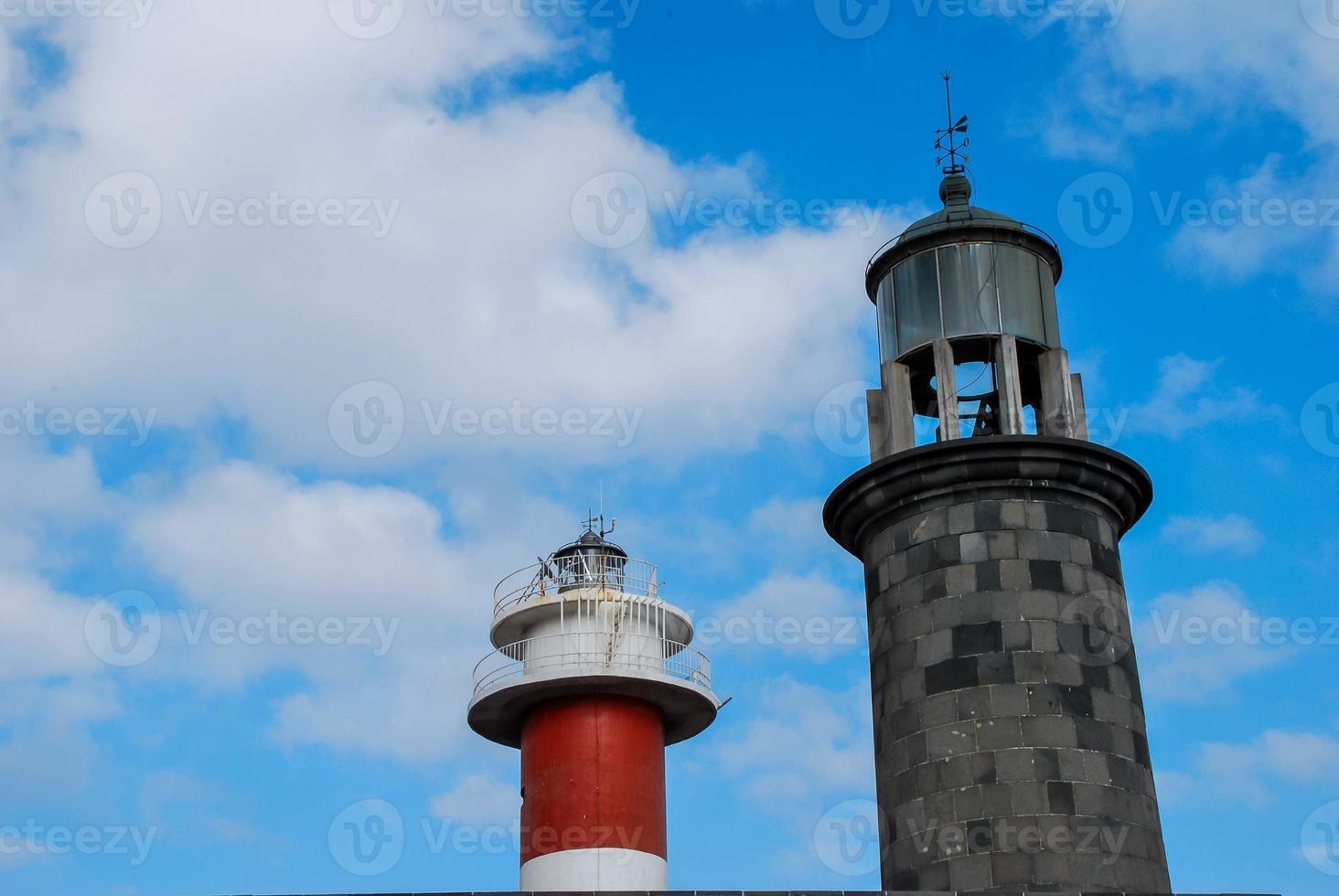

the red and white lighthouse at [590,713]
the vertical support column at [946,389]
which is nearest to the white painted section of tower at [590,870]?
the red and white lighthouse at [590,713]

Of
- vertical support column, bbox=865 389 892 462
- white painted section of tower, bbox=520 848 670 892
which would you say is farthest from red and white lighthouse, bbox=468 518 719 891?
vertical support column, bbox=865 389 892 462

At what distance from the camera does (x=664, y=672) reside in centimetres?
2691

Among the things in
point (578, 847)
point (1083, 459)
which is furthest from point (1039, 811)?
point (578, 847)

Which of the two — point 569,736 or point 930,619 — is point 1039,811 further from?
point 569,736

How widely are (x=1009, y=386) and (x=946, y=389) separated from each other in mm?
686

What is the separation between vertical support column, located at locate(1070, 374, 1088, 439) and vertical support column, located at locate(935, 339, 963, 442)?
1.29 m

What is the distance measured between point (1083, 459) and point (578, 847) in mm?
11627

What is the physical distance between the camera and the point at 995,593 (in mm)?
16562

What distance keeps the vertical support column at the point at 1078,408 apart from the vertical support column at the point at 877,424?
6.70ft

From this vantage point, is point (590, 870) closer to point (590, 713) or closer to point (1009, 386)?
point (590, 713)

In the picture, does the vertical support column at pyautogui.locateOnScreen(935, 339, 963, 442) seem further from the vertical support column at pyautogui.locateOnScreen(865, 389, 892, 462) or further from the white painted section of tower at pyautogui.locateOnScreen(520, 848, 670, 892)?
the white painted section of tower at pyautogui.locateOnScreen(520, 848, 670, 892)

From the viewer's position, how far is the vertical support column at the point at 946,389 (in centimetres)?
1812

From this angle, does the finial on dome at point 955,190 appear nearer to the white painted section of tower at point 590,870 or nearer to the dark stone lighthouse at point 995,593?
the dark stone lighthouse at point 995,593

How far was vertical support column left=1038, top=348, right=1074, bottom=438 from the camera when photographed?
1820cm
